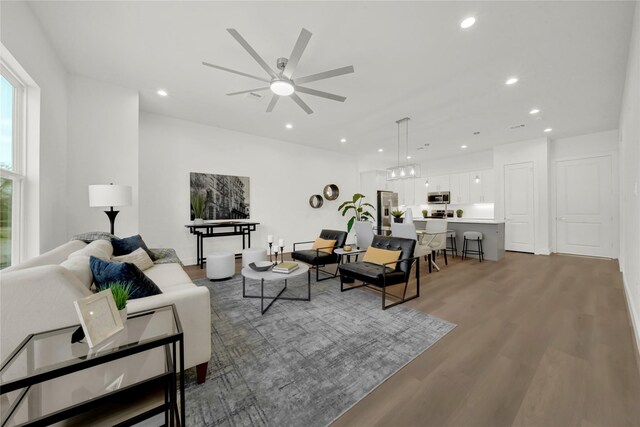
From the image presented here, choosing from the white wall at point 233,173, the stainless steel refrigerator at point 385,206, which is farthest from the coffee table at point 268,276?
the stainless steel refrigerator at point 385,206

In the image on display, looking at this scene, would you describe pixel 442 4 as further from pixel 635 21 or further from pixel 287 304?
pixel 287 304

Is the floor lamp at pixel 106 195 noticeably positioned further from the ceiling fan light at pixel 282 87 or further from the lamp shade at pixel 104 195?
the ceiling fan light at pixel 282 87

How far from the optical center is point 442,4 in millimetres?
2074

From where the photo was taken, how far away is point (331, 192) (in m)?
7.36

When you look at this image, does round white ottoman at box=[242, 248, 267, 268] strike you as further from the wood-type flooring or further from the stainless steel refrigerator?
the stainless steel refrigerator

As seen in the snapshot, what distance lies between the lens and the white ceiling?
7.19 feet

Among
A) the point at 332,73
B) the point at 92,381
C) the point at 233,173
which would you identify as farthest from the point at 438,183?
the point at 92,381

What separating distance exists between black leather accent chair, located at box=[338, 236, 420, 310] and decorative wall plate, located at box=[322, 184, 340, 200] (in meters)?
3.99

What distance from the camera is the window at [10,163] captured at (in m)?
2.11

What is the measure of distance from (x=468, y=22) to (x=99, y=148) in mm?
4785

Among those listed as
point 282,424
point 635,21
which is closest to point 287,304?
point 282,424

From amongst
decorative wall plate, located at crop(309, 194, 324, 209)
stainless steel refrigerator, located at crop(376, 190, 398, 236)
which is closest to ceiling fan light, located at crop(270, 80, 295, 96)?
decorative wall plate, located at crop(309, 194, 324, 209)

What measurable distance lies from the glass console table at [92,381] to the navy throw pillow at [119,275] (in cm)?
32

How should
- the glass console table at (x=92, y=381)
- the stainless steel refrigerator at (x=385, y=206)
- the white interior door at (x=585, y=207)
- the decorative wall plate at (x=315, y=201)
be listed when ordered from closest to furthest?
the glass console table at (x=92, y=381)
the white interior door at (x=585, y=207)
the decorative wall plate at (x=315, y=201)
the stainless steel refrigerator at (x=385, y=206)
